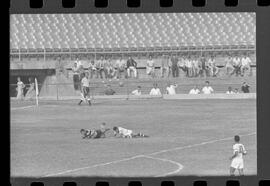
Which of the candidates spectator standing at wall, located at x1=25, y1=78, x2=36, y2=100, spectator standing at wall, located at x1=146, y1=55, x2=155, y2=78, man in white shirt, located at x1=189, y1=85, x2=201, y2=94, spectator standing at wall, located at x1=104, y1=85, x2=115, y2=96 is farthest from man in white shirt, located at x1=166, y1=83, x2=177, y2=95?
spectator standing at wall, located at x1=25, y1=78, x2=36, y2=100

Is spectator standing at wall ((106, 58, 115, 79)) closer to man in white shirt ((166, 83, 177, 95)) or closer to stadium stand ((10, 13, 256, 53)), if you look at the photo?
stadium stand ((10, 13, 256, 53))

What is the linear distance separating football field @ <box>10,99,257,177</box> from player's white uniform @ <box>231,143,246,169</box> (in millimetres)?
112

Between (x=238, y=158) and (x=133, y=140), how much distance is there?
163 centimetres

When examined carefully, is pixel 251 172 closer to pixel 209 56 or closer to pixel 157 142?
pixel 157 142

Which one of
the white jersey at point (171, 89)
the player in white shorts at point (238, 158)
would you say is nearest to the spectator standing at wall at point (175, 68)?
the white jersey at point (171, 89)

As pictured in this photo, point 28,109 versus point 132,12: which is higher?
point 132,12

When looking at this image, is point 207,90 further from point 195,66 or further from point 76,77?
point 76,77

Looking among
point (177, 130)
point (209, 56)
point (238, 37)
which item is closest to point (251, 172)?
point (177, 130)

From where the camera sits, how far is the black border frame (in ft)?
34.1

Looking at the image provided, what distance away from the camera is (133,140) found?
37.3 ft

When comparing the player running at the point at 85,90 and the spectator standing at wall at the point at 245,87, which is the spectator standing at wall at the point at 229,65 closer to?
the spectator standing at wall at the point at 245,87

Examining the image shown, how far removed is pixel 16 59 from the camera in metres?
11.6

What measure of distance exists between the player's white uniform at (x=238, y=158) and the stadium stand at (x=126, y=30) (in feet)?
5.38
